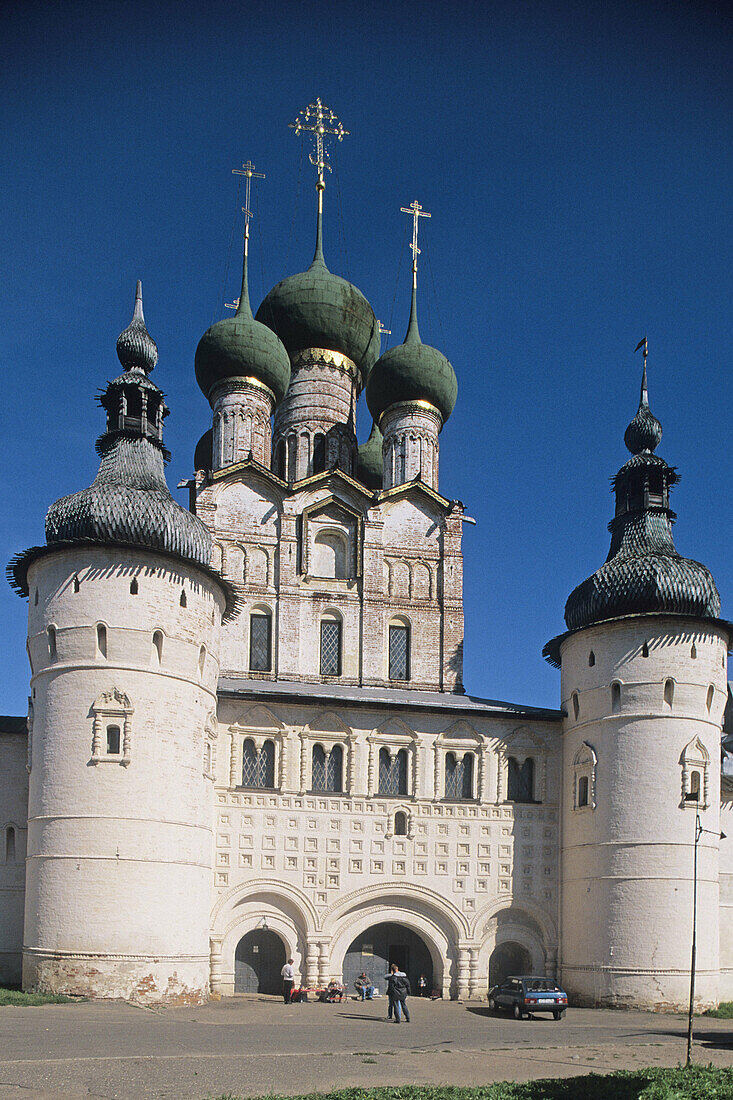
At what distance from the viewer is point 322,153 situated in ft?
107

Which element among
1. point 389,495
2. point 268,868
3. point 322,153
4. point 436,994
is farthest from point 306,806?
point 322,153

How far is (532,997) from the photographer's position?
19.6 m

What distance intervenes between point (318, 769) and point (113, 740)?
5091 millimetres

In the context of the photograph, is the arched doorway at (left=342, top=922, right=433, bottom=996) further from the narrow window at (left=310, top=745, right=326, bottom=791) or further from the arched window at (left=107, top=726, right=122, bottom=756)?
the arched window at (left=107, top=726, right=122, bottom=756)

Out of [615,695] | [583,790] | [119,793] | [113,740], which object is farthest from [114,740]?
[615,695]

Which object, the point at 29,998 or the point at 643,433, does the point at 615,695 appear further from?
the point at 29,998

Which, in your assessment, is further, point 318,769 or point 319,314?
point 319,314

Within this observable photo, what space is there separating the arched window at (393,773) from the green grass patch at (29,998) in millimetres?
7657

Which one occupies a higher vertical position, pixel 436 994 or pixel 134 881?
pixel 134 881

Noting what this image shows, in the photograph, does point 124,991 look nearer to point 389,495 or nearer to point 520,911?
point 520,911

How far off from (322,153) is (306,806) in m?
18.6

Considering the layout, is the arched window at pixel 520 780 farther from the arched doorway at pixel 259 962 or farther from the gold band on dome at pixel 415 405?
the gold band on dome at pixel 415 405

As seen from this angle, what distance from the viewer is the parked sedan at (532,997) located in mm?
19531

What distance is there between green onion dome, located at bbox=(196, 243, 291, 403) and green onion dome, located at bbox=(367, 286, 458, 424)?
92.7 inches
